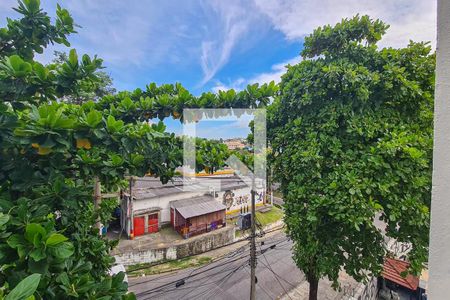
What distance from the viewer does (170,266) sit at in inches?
350

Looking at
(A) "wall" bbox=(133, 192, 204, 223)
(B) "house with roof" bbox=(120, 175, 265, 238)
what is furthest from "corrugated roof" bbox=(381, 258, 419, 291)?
(A) "wall" bbox=(133, 192, 204, 223)

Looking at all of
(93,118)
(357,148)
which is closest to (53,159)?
(93,118)

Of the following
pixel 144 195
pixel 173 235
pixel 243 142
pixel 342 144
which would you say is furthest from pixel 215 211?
pixel 342 144

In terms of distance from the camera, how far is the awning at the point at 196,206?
1079cm

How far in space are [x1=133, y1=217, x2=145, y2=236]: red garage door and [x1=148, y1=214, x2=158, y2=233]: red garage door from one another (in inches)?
12.8

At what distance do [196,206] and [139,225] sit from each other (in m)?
2.87

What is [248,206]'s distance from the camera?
48.9 feet

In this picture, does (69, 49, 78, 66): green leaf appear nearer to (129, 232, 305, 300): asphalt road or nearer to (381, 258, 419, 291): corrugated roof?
(129, 232, 305, 300): asphalt road

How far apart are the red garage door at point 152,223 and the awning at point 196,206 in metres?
1.01

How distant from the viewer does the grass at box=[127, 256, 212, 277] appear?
838 centimetres

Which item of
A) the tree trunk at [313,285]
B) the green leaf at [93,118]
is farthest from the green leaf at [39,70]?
the tree trunk at [313,285]

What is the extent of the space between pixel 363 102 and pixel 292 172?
57.8 inches

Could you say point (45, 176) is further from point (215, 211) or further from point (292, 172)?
point (215, 211)

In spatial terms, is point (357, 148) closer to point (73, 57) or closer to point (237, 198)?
point (73, 57)
